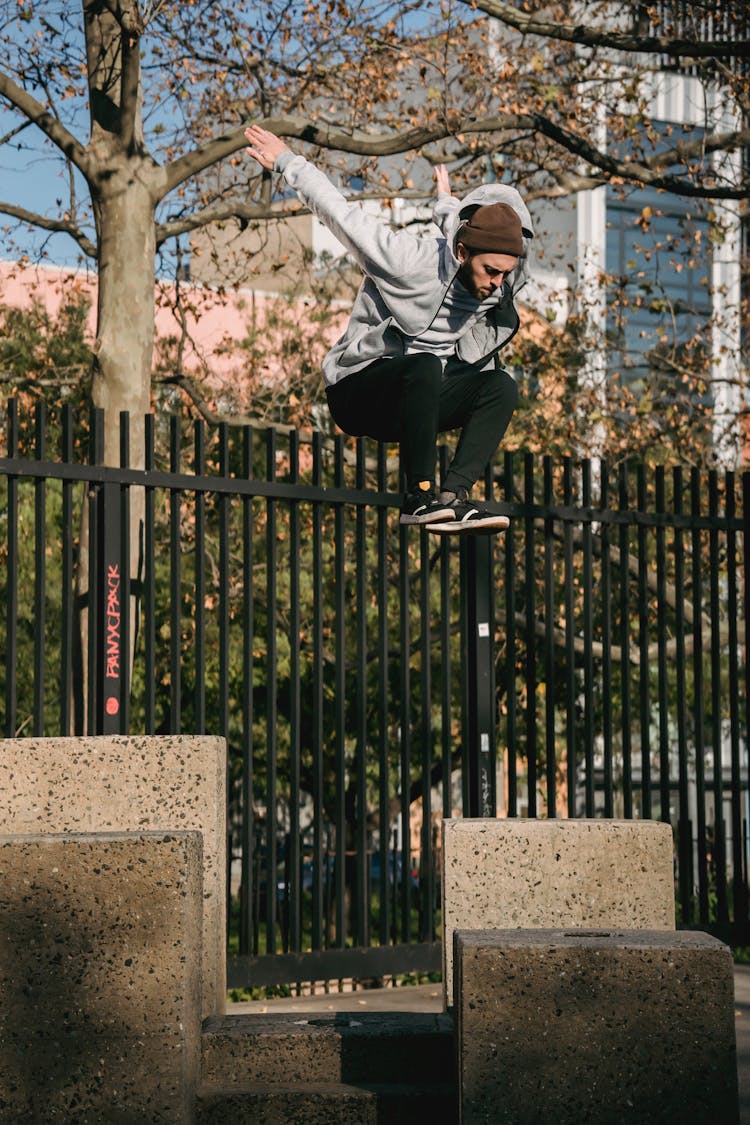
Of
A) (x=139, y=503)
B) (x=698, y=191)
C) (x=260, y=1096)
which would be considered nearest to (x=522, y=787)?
(x=139, y=503)

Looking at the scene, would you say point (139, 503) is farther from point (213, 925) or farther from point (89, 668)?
point (213, 925)

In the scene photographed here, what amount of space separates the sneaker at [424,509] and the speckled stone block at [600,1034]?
5.49 ft

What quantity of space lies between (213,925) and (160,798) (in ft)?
1.80

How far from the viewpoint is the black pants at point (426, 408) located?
4.74 meters

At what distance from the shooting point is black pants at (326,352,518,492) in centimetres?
474

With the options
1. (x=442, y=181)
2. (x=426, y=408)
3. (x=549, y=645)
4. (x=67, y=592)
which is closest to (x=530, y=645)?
(x=549, y=645)

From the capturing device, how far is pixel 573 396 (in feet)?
52.3

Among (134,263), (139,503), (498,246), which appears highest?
(134,263)

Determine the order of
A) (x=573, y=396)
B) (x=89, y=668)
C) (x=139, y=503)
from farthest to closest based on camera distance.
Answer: (x=573, y=396) → (x=139, y=503) → (x=89, y=668)

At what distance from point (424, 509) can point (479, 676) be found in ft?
8.15

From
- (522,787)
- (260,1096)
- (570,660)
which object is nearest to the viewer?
(260,1096)

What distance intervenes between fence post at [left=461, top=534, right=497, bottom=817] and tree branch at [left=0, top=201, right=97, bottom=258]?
6.24 m

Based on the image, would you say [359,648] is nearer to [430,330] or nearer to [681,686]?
[681,686]

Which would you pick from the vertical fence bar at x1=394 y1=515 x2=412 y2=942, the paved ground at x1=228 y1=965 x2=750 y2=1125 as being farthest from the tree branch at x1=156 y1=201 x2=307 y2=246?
the paved ground at x1=228 y1=965 x2=750 y2=1125
